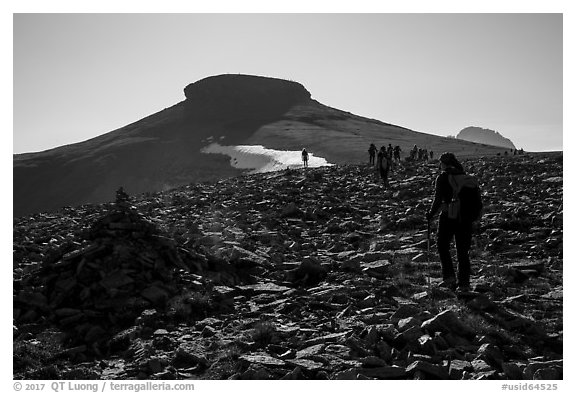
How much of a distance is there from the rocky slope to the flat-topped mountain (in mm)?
60084

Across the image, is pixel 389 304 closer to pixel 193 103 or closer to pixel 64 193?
pixel 64 193

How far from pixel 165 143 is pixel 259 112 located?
40.4 m

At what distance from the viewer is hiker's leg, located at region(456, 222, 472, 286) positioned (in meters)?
9.23

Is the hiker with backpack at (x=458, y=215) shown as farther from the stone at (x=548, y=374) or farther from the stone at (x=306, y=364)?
the stone at (x=306, y=364)

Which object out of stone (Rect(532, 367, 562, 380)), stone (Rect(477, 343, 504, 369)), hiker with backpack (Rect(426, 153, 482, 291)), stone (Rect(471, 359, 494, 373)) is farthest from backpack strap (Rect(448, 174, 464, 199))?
stone (Rect(532, 367, 562, 380))

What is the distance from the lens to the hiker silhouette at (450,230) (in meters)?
9.27

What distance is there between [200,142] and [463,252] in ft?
388

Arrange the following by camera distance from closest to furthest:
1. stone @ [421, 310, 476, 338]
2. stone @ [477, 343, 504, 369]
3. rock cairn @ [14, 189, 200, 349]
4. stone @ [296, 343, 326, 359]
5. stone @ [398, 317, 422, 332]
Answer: stone @ [477, 343, 504, 369], stone @ [296, 343, 326, 359], stone @ [421, 310, 476, 338], stone @ [398, 317, 422, 332], rock cairn @ [14, 189, 200, 349]

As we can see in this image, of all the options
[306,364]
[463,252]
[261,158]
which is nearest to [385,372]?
[306,364]

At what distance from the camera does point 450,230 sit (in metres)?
9.49

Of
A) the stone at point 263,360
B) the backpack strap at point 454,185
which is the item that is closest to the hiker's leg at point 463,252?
the backpack strap at point 454,185

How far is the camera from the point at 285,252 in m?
13.8

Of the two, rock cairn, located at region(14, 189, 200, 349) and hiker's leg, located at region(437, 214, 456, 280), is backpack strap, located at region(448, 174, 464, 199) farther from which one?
rock cairn, located at region(14, 189, 200, 349)

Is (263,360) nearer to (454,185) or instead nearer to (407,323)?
(407,323)
